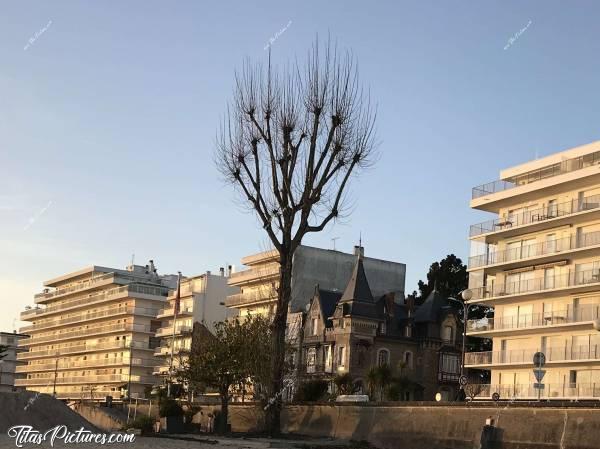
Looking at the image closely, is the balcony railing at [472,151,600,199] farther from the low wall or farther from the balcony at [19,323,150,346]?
the balcony at [19,323,150,346]


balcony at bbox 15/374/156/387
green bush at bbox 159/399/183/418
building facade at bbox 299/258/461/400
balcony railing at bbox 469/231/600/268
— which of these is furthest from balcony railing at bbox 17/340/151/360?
green bush at bbox 159/399/183/418

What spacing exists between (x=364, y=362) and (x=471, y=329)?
15873 mm

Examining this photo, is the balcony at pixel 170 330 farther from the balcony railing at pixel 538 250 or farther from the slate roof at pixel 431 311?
the balcony railing at pixel 538 250

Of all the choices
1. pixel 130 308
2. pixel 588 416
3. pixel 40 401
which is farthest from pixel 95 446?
pixel 130 308

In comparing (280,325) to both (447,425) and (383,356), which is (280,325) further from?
(383,356)

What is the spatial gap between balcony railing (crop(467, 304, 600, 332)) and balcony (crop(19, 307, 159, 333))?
238ft

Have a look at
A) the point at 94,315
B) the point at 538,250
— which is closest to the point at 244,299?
the point at 94,315

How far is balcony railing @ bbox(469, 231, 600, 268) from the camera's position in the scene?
58.9 meters

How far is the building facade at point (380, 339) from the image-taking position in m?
82.9

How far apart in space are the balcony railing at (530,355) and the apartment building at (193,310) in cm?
5619

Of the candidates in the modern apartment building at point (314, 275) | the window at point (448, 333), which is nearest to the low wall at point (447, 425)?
the window at point (448, 333)

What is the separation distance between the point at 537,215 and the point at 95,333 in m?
91.8

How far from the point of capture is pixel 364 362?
8281 cm

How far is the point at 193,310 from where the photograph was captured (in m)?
120
